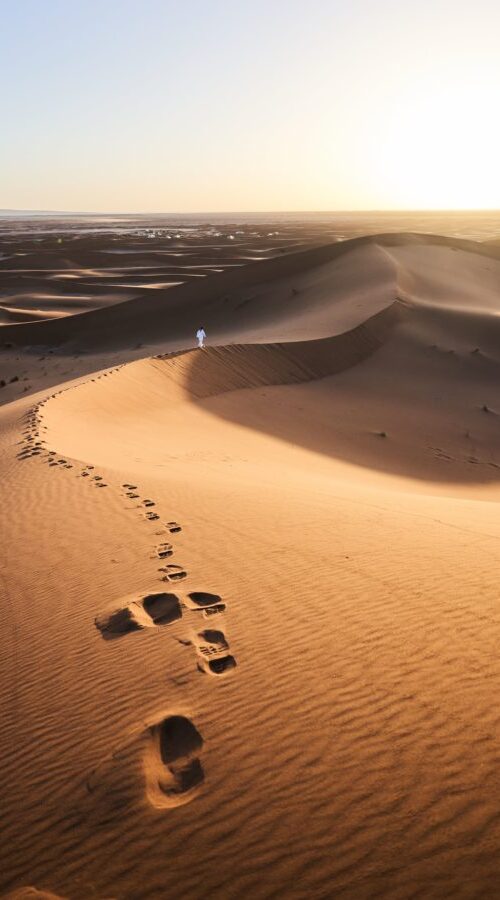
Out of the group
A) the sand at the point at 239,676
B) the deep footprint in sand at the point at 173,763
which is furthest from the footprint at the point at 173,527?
the deep footprint in sand at the point at 173,763

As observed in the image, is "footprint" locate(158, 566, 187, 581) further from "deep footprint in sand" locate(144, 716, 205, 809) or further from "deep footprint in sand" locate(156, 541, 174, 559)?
"deep footprint in sand" locate(144, 716, 205, 809)

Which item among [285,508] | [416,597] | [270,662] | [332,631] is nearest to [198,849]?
[270,662]

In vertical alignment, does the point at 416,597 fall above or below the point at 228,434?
above

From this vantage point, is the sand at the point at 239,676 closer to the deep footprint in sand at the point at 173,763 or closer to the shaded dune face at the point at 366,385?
the deep footprint in sand at the point at 173,763

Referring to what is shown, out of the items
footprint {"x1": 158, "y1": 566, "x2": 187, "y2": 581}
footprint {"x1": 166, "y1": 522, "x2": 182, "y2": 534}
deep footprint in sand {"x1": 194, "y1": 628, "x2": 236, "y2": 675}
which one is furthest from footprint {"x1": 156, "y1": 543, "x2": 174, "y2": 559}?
deep footprint in sand {"x1": 194, "y1": 628, "x2": 236, "y2": 675}

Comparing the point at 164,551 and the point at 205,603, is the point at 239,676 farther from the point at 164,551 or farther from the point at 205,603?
the point at 164,551

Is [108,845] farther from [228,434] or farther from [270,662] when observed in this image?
Answer: [228,434]
